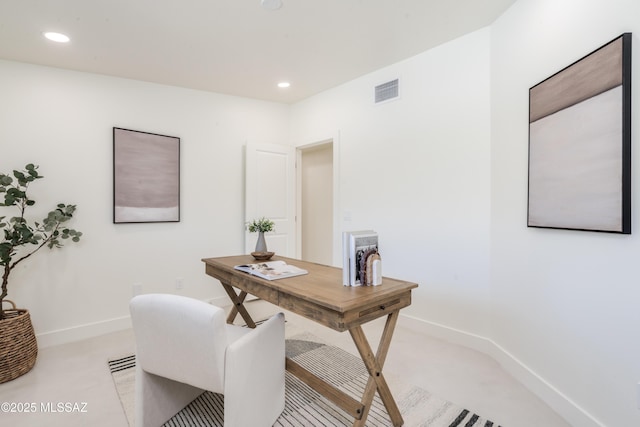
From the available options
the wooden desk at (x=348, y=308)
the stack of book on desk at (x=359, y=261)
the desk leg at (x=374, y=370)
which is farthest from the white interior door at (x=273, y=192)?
the desk leg at (x=374, y=370)

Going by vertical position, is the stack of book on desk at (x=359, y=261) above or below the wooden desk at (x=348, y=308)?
above

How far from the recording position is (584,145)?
5.50ft

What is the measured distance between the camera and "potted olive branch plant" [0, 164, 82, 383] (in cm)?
231

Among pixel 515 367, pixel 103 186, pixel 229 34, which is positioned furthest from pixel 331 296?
pixel 103 186

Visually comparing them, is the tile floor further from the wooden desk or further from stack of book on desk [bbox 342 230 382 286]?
stack of book on desk [bbox 342 230 382 286]

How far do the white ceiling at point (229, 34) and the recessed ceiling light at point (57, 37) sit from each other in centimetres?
6

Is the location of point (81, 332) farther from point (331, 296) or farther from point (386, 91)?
point (386, 91)

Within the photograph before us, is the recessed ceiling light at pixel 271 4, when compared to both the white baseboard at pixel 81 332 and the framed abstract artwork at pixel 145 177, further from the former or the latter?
the white baseboard at pixel 81 332

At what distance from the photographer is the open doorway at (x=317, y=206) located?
514 cm

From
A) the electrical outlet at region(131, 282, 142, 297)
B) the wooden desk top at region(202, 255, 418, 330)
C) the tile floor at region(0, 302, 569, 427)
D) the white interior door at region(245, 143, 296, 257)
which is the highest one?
the white interior door at region(245, 143, 296, 257)

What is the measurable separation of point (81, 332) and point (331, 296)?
2.91 meters

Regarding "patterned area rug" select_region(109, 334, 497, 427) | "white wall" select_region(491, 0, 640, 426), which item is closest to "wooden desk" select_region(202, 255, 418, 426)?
"patterned area rug" select_region(109, 334, 497, 427)

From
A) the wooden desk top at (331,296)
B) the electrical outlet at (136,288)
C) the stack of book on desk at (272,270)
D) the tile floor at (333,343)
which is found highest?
the stack of book on desk at (272,270)

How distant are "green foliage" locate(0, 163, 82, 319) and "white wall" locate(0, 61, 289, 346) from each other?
4.2 inches
